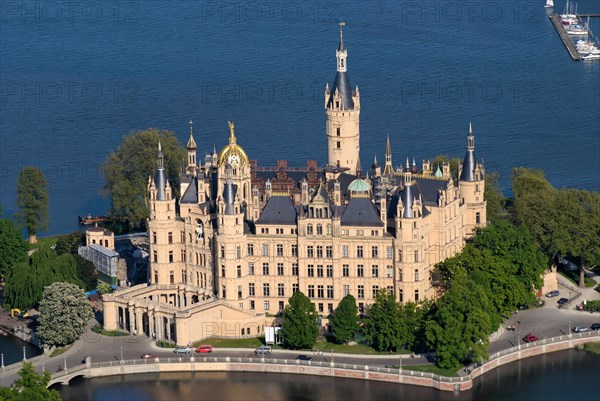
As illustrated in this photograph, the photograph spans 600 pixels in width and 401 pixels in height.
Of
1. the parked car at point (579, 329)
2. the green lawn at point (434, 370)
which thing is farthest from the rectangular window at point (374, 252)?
the parked car at point (579, 329)

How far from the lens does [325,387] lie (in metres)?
188

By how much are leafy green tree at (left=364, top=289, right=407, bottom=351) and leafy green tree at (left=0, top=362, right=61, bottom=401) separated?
3267 centimetres

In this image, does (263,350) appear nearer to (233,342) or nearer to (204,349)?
(233,342)

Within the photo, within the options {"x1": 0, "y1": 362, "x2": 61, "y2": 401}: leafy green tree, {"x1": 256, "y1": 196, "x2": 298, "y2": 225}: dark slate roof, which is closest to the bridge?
{"x1": 0, "y1": 362, "x2": 61, "y2": 401}: leafy green tree

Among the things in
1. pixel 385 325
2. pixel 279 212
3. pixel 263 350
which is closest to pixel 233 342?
pixel 263 350

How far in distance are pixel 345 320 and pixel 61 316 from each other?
1105 inches

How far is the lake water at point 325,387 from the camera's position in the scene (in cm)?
18588

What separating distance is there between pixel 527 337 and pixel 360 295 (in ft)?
56.0

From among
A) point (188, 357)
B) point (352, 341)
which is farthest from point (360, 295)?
point (188, 357)

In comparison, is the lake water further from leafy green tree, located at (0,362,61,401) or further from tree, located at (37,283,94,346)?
leafy green tree, located at (0,362,61,401)

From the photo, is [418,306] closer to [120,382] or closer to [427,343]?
[427,343]

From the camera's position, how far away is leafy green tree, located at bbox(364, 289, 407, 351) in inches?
7510

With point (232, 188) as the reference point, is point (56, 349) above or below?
below

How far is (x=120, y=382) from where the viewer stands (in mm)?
190375
